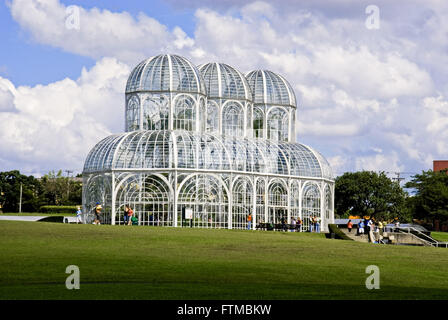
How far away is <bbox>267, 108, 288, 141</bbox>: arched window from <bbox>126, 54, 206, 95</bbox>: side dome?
12.0 metres

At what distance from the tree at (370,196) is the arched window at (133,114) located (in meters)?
46.1

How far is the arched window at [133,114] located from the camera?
7831cm

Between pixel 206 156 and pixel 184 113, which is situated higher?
pixel 184 113

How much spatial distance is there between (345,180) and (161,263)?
87717 millimetres

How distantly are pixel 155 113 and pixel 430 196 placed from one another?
42.5 m

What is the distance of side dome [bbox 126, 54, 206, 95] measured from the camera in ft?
254

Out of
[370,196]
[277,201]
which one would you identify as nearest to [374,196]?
[370,196]

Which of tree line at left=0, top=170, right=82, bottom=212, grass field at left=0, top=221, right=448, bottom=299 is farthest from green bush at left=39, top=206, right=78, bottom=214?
grass field at left=0, top=221, right=448, bottom=299

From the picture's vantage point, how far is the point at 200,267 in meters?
31.5

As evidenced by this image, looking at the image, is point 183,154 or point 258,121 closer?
point 183,154

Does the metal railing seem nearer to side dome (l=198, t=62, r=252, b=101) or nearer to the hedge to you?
side dome (l=198, t=62, r=252, b=101)

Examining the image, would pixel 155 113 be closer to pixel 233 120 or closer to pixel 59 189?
pixel 233 120

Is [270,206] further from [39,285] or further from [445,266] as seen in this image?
[39,285]

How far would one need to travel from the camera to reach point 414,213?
357 feet
